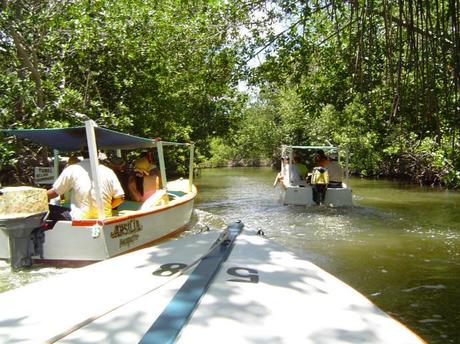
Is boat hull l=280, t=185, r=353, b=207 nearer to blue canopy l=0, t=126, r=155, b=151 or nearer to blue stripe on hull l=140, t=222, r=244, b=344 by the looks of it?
blue canopy l=0, t=126, r=155, b=151

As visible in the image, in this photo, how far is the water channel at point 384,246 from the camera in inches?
237

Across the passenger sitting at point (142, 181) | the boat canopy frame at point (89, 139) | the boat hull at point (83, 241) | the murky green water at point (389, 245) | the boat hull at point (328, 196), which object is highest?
the boat canopy frame at point (89, 139)

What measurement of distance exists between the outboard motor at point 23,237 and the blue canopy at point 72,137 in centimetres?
171

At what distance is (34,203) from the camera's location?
244 inches

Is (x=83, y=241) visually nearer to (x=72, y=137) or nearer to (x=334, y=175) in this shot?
(x=72, y=137)

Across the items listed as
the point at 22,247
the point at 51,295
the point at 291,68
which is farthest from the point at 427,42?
the point at 291,68

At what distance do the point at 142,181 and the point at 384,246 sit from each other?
5198 mm

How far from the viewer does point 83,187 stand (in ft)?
22.8

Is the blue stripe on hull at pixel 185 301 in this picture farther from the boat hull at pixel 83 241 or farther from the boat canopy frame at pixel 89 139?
the boat canopy frame at pixel 89 139

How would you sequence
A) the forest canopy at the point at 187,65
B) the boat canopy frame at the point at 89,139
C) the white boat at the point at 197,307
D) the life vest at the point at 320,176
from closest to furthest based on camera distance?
the white boat at the point at 197,307 < the forest canopy at the point at 187,65 < the boat canopy frame at the point at 89,139 < the life vest at the point at 320,176

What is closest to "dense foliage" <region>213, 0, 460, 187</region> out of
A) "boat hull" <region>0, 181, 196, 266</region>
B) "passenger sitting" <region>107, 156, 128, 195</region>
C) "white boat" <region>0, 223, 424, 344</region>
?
"white boat" <region>0, 223, 424, 344</region>

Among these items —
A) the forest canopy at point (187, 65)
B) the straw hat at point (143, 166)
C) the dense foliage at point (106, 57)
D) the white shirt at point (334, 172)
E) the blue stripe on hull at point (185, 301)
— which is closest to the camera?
the blue stripe on hull at point (185, 301)

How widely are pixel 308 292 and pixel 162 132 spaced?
69.8 feet

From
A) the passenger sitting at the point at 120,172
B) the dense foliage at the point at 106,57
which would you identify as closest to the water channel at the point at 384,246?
the passenger sitting at the point at 120,172
